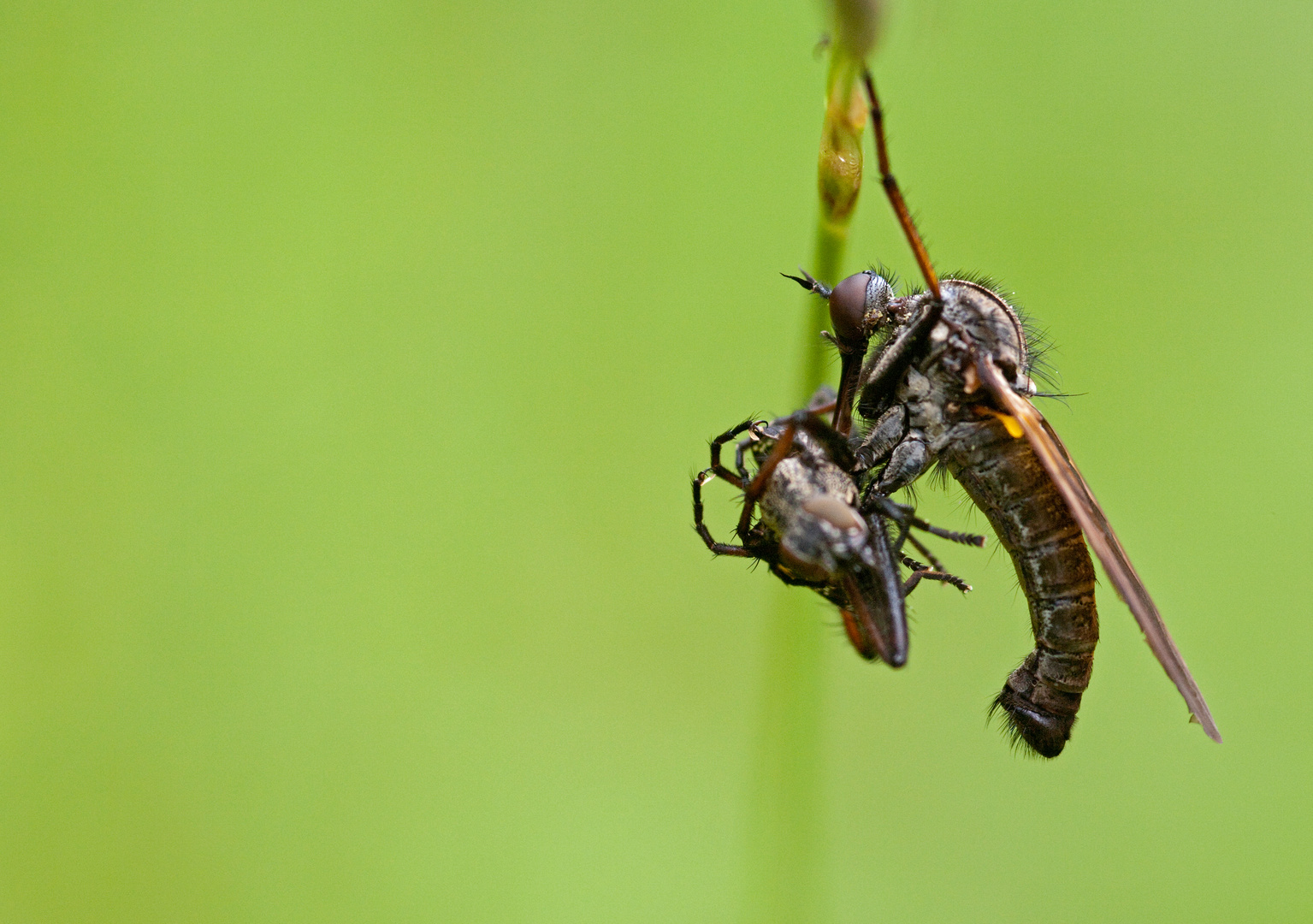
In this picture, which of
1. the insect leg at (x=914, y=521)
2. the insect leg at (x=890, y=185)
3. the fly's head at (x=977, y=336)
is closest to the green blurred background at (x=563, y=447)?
the fly's head at (x=977, y=336)

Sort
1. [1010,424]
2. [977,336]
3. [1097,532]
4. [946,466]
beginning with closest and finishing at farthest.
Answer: [1097,532] < [1010,424] < [977,336] < [946,466]

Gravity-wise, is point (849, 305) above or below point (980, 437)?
above

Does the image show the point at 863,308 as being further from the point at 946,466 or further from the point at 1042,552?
the point at 1042,552

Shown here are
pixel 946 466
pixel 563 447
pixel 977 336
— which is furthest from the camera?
pixel 563 447

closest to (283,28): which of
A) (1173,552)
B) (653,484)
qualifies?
(653,484)

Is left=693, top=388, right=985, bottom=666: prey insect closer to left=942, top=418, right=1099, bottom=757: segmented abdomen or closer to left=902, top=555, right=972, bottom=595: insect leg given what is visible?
left=902, top=555, right=972, bottom=595: insect leg

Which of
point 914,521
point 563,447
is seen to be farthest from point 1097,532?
point 563,447

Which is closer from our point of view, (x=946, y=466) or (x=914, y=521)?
(x=914, y=521)
